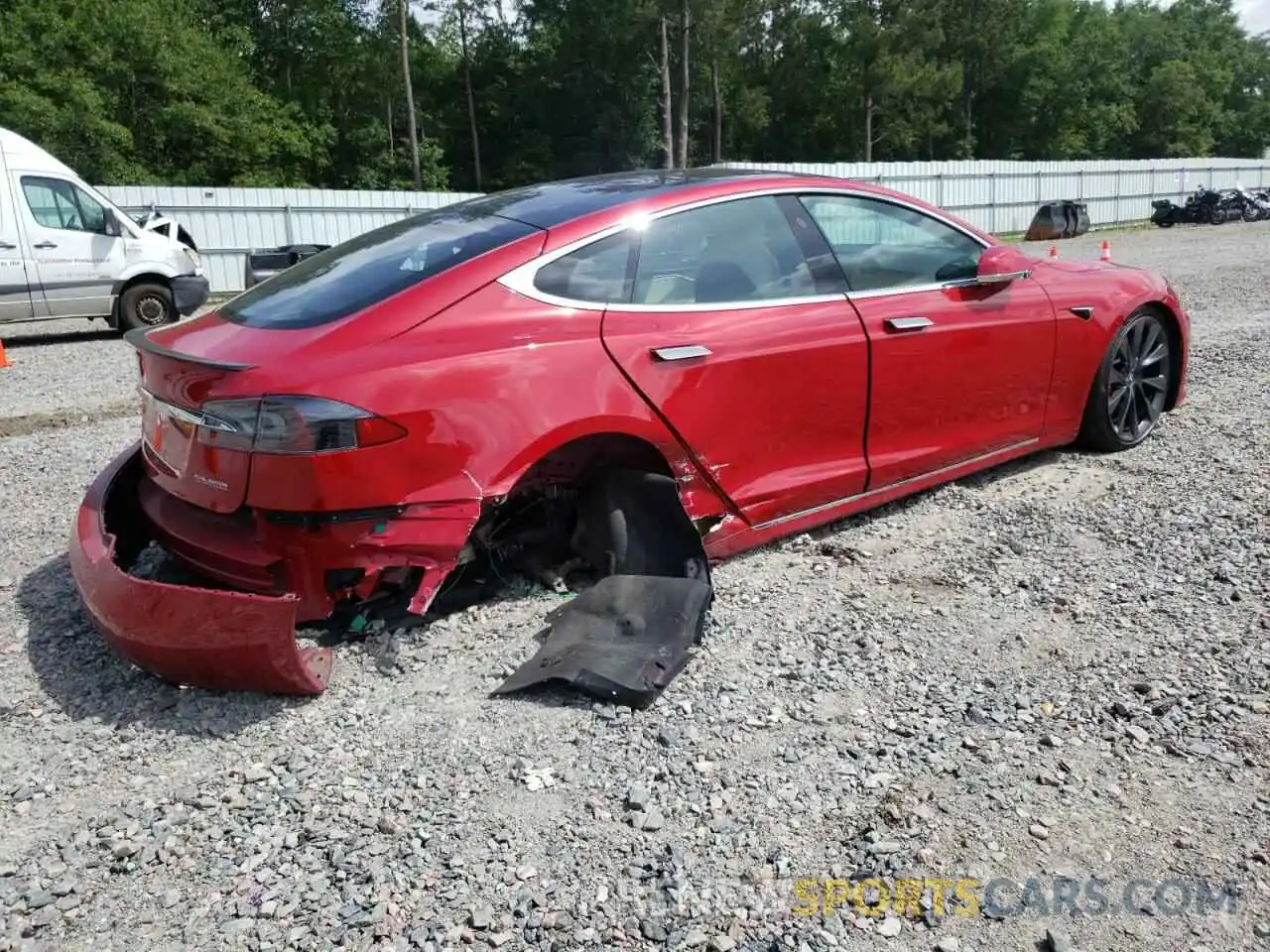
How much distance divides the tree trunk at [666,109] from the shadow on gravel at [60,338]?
126ft

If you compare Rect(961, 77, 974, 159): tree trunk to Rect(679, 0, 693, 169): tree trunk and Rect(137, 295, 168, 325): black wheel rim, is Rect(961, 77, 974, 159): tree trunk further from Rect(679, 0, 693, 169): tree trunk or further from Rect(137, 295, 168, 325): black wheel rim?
Rect(137, 295, 168, 325): black wheel rim

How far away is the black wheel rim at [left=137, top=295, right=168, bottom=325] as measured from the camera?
43.1 feet

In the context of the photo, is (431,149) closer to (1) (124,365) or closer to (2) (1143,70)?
(1) (124,365)

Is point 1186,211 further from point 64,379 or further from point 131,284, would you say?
point 64,379

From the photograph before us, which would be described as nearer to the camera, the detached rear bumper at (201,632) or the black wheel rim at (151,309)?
the detached rear bumper at (201,632)

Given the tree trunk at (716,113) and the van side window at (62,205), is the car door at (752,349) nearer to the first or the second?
the van side window at (62,205)

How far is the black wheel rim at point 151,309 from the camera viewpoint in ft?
43.1

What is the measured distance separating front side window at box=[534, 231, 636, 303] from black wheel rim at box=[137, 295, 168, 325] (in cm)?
1131

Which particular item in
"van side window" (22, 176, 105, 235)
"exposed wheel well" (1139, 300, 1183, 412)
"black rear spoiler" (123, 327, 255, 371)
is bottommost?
"exposed wheel well" (1139, 300, 1183, 412)

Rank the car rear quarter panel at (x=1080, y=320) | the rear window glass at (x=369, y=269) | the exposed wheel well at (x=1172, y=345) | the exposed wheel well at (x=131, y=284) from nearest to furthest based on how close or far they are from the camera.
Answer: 1. the rear window glass at (x=369, y=269)
2. the car rear quarter panel at (x=1080, y=320)
3. the exposed wheel well at (x=1172, y=345)
4. the exposed wheel well at (x=131, y=284)

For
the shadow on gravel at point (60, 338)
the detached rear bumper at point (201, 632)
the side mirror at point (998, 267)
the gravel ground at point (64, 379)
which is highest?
the side mirror at point (998, 267)

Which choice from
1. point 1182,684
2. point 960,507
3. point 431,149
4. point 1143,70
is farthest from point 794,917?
point 1143,70

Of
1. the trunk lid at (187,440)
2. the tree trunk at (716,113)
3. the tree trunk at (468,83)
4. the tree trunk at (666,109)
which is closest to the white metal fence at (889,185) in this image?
the trunk lid at (187,440)

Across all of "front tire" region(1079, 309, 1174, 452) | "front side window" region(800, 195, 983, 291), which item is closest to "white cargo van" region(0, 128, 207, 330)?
"front side window" region(800, 195, 983, 291)
